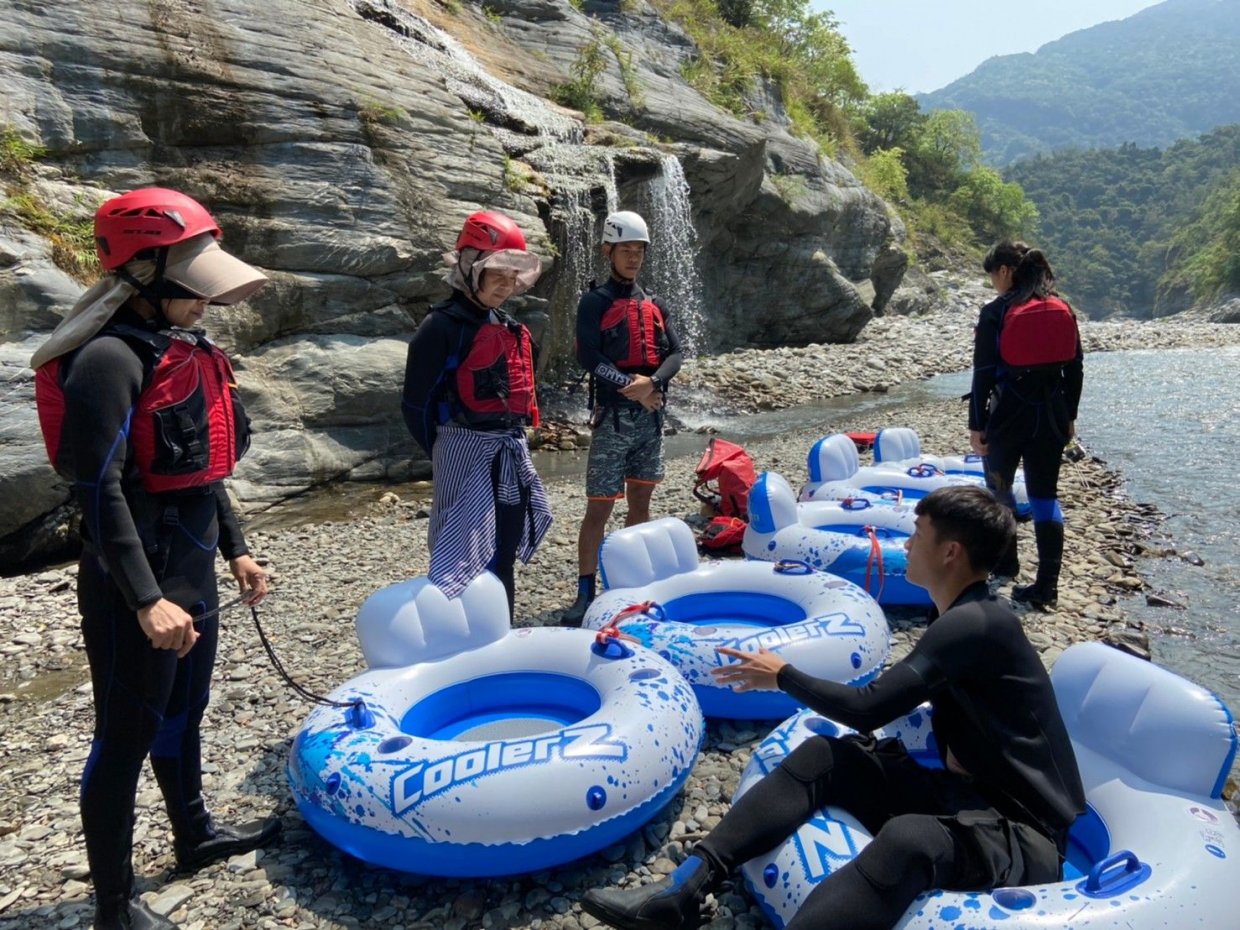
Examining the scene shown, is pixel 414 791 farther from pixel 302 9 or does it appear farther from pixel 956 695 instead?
pixel 302 9

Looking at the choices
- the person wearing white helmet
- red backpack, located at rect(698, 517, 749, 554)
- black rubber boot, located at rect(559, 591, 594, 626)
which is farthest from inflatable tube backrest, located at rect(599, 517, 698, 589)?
red backpack, located at rect(698, 517, 749, 554)

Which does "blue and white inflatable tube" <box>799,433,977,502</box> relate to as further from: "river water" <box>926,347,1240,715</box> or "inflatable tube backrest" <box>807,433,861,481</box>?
"river water" <box>926,347,1240,715</box>

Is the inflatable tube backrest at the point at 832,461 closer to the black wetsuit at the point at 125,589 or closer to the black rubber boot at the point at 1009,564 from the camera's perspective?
the black rubber boot at the point at 1009,564

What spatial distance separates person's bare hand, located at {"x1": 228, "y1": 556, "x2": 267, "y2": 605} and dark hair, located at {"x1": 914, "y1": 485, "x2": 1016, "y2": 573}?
2.16 metres

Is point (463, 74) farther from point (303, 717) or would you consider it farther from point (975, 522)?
point (975, 522)

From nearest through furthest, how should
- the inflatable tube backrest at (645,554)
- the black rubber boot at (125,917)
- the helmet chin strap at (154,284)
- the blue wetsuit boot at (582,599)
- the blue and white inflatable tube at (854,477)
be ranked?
the helmet chin strap at (154,284), the black rubber boot at (125,917), the inflatable tube backrest at (645,554), the blue wetsuit boot at (582,599), the blue and white inflatable tube at (854,477)

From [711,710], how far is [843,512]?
97.6 inches

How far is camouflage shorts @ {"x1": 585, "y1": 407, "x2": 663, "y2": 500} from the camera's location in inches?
185

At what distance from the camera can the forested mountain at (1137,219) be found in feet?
192

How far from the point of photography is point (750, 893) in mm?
2559

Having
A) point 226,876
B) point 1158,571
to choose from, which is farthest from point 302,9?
point 1158,571

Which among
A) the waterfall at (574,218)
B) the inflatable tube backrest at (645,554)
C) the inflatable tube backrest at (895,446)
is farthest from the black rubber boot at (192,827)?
the waterfall at (574,218)

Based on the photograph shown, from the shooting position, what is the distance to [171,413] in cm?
225

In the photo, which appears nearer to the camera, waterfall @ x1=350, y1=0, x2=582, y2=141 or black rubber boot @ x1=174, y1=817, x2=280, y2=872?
black rubber boot @ x1=174, y1=817, x2=280, y2=872
